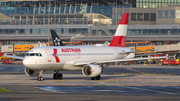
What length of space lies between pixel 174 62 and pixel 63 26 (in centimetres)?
5955

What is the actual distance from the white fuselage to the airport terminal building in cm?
7953

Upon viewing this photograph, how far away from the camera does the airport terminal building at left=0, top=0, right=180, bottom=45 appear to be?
435ft

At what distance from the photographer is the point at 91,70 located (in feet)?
137

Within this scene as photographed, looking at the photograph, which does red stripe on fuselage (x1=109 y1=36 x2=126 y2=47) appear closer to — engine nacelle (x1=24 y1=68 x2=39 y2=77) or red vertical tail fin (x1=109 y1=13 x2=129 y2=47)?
red vertical tail fin (x1=109 y1=13 x2=129 y2=47)

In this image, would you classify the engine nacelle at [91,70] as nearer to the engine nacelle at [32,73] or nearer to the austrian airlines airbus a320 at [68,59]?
the austrian airlines airbus a320 at [68,59]

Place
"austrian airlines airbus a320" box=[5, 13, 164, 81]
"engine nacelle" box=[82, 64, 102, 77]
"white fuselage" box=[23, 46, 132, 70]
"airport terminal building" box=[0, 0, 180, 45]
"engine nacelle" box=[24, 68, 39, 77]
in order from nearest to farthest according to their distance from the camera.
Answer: "white fuselage" box=[23, 46, 132, 70], "austrian airlines airbus a320" box=[5, 13, 164, 81], "engine nacelle" box=[82, 64, 102, 77], "engine nacelle" box=[24, 68, 39, 77], "airport terminal building" box=[0, 0, 180, 45]

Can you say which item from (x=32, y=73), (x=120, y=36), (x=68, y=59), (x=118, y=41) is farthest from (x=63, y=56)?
(x=120, y=36)

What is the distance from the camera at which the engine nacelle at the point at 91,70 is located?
41.5 meters

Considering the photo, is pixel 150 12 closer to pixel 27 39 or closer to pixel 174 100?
pixel 27 39

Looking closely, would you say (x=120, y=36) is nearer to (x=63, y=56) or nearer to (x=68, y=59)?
(x=68, y=59)

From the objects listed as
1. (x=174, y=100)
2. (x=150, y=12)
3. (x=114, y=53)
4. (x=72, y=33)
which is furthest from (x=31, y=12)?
(x=174, y=100)

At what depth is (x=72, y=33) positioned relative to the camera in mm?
139625

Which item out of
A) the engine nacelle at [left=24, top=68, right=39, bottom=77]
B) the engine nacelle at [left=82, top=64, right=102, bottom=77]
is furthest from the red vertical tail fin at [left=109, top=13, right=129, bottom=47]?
the engine nacelle at [left=24, top=68, right=39, bottom=77]

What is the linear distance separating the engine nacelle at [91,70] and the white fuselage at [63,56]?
2103mm
